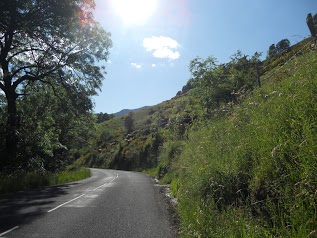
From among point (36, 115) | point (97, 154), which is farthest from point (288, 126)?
point (97, 154)

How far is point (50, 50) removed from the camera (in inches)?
925

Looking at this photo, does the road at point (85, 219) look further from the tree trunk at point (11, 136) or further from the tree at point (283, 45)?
the tree trunk at point (11, 136)

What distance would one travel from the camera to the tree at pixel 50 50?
2088cm

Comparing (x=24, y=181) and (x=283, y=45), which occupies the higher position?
(x=283, y=45)

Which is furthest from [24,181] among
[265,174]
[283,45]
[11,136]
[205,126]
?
[283,45]

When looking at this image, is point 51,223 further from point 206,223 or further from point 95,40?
point 95,40

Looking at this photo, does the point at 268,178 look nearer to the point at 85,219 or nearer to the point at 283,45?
the point at 85,219

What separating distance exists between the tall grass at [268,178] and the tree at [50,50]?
16952 mm

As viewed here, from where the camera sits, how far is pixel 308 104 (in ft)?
18.6

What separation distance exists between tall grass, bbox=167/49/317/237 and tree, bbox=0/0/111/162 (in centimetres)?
1695

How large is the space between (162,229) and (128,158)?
53509mm

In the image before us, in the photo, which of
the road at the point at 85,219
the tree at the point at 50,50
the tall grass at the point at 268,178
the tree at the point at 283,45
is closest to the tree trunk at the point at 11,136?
the tree at the point at 50,50

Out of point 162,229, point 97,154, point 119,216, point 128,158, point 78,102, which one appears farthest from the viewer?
point 97,154

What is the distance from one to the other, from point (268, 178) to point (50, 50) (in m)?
21.4
